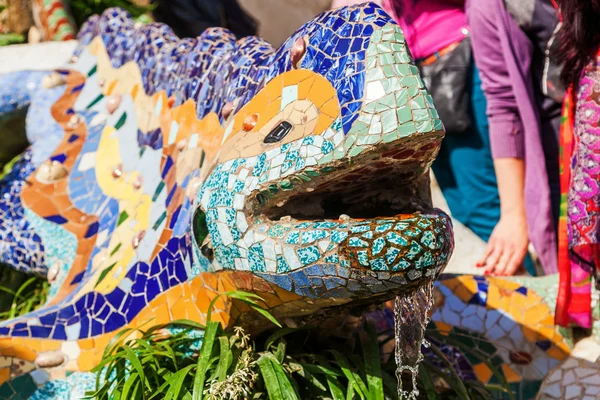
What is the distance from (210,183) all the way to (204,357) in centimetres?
38

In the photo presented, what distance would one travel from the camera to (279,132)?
6.18ft

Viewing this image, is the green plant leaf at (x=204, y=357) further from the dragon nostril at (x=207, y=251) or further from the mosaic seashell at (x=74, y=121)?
the mosaic seashell at (x=74, y=121)

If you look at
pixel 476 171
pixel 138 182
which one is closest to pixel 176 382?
pixel 138 182

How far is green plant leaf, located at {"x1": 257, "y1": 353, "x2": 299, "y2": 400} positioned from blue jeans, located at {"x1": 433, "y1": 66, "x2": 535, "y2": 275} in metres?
1.62

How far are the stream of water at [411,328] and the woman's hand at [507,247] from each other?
3.47 feet

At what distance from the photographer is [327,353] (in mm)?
2260

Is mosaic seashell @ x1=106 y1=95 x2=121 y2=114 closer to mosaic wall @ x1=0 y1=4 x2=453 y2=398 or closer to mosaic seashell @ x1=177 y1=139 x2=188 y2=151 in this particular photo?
mosaic wall @ x1=0 y1=4 x2=453 y2=398

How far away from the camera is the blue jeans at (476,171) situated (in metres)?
3.43

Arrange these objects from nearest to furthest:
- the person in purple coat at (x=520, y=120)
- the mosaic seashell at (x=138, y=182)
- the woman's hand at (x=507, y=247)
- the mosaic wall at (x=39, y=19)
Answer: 1. the mosaic seashell at (x=138, y=182)
2. the person in purple coat at (x=520, y=120)
3. the woman's hand at (x=507, y=247)
4. the mosaic wall at (x=39, y=19)

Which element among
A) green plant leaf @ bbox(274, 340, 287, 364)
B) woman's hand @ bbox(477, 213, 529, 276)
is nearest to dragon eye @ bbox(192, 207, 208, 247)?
green plant leaf @ bbox(274, 340, 287, 364)

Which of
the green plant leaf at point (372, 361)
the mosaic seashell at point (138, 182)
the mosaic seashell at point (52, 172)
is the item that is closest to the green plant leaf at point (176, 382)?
the green plant leaf at point (372, 361)

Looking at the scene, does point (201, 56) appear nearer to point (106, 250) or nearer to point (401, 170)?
point (106, 250)

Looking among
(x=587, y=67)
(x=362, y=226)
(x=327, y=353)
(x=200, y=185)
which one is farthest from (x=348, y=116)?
(x=587, y=67)

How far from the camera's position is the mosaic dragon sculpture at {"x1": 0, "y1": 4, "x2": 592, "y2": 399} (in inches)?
69.4
